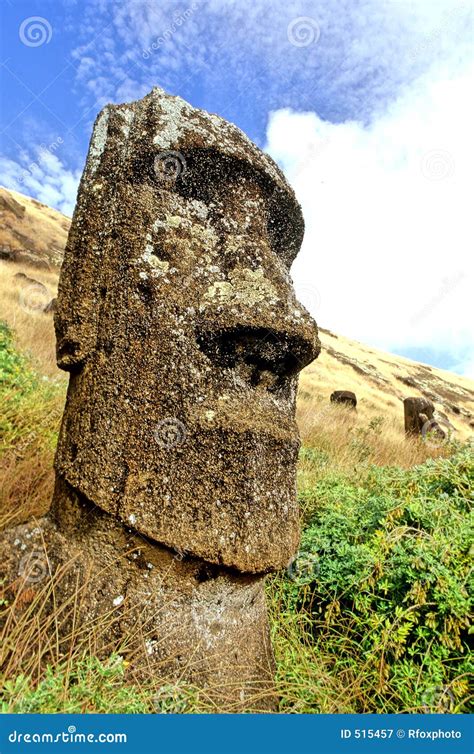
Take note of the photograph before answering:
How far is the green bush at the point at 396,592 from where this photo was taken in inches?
86.1

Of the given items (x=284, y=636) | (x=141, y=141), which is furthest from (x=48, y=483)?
(x=141, y=141)

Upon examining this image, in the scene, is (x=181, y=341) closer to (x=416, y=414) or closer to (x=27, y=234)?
(x=416, y=414)

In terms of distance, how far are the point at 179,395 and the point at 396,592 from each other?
4.87ft

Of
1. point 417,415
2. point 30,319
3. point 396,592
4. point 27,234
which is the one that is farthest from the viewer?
point 27,234

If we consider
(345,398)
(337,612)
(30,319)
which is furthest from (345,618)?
(345,398)

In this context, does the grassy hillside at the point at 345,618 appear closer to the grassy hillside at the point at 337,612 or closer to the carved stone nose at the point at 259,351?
the grassy hillside at the point at 337,612

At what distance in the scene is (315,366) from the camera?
94.7ft

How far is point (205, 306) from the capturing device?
199cm

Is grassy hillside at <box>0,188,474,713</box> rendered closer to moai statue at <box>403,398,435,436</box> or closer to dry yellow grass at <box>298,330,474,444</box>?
dry yellow grass at <box>298,330,474,444</box>

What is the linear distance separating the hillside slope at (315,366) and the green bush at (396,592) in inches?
189

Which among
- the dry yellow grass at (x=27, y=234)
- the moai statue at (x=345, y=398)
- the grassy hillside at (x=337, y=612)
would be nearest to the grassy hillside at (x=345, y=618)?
the grassy hillside at (x=337, y=612)

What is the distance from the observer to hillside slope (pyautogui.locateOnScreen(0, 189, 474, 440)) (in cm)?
945

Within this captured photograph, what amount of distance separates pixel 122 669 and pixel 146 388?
930mm

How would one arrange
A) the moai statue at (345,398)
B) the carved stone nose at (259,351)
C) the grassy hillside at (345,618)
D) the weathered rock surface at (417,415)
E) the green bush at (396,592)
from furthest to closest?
the moai statue at (345,398), the weathered rock surface at (417,415), the green bush at (396,592), the carved stone nose at (259,351), the grassy hillside at (345,618)
